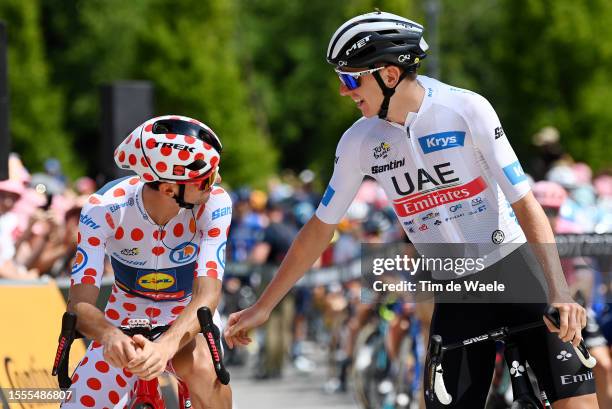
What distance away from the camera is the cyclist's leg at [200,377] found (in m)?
5.16

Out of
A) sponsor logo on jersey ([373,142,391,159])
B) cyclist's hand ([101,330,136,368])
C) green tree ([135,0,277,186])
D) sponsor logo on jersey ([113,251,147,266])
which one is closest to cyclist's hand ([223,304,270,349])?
sponsor logo on jersey ([113,251,147,266])

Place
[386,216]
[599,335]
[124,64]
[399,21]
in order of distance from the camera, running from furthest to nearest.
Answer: [124,64]
[386,216]
[599,335]
[399,21]

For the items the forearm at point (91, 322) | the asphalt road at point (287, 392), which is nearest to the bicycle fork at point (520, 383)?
the forearm at point (91, 322)

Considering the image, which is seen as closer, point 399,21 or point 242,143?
point 399,21

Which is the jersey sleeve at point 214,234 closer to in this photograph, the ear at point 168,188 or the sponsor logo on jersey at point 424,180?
the ear at point 168,188

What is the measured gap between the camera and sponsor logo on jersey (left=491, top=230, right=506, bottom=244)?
17.3 feet

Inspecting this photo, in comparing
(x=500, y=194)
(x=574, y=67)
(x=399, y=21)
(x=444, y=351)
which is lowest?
(x=574, y=67)

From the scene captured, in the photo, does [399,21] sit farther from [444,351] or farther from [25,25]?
[25,25]

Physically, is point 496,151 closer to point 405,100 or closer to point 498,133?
point 498,133

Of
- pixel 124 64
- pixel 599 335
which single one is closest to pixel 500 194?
pixel 599 335

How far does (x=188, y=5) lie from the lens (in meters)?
43.3

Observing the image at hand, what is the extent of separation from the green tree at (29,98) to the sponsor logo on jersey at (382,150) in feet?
119

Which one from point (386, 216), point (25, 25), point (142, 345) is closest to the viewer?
point (142, 345)

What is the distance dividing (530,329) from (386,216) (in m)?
9.44
